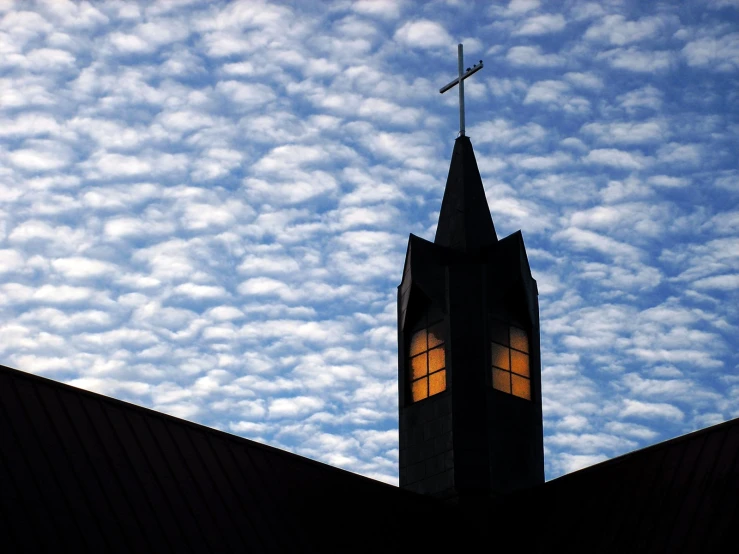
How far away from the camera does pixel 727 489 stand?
73.6 feet

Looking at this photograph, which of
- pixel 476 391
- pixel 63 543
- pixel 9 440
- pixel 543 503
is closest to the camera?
pixel 63 543

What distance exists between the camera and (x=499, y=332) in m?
30.4

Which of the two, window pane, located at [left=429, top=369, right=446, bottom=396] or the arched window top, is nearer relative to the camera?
window pane, located at [left=429, top=369, right=446, bottom=396]

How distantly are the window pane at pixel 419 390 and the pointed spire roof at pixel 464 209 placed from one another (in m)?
3.47

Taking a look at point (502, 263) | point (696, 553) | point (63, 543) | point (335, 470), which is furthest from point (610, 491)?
point (63, 543)

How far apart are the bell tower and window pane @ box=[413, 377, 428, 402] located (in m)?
0.03

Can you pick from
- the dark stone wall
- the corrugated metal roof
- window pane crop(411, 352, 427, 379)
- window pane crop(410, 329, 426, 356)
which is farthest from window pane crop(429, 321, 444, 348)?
the corrugated metal roof

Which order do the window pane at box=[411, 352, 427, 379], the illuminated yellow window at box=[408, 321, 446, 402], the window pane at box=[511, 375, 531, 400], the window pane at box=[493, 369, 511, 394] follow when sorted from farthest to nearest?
the window pane at box=[411, 352, 427, 379]
the window pane at box=[511, 375, 531, 400]
the illuminated yellow window at box=[408, 321, 446, 402]
the window pane at box=[493, 369, 511, 394]

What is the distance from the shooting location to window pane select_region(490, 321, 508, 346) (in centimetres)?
3022

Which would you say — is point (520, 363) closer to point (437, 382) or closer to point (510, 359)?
point (510, 359)

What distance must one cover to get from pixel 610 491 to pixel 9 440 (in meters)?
11.6

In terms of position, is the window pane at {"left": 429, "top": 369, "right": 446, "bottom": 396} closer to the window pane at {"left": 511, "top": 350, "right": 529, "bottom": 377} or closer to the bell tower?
the bell tower

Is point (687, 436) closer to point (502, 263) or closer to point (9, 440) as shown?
point (502, 263)

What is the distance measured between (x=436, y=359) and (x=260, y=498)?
7464 mm
